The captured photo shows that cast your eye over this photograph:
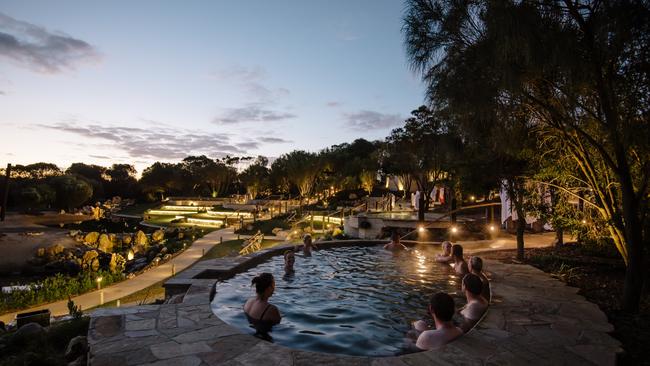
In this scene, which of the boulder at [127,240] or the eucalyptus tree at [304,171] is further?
the eucalyptus tree at [304,171]

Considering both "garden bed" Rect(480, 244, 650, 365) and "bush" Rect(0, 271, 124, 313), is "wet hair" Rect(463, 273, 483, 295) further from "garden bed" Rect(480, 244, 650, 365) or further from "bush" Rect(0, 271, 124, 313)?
"bush" Rect(0, 271, 124, 313)

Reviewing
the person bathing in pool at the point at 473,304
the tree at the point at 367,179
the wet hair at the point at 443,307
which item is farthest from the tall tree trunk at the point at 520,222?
the tree at the point at 367,179

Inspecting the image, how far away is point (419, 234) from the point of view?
47.5 feet

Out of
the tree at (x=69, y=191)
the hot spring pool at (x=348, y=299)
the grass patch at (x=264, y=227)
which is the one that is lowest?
the grass patch at (x=264, y=227)

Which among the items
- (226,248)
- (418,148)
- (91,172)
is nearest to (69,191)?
(91,172)

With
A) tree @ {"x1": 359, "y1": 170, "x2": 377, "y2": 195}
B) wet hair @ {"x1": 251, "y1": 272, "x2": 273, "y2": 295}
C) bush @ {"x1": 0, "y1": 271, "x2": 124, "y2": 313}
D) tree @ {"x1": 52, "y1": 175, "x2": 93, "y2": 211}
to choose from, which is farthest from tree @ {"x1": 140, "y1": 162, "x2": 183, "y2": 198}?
wet hair @ {"x1": 251, "y1": 272, "x2": 273, "y2": 295}

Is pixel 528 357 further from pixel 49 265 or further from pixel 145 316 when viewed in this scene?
pixel 49 265

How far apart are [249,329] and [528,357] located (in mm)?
3541

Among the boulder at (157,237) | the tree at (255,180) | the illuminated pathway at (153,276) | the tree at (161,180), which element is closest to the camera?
the illuminated pathway at (153,276)

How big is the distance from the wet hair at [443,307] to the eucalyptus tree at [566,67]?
2832 millimetres

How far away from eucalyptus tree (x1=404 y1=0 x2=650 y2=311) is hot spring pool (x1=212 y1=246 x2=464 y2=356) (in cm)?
333

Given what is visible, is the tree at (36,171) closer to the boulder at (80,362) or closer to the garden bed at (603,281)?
the boulder at (80,362)

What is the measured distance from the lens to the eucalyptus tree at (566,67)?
4.48m

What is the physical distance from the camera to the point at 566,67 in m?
4.49
